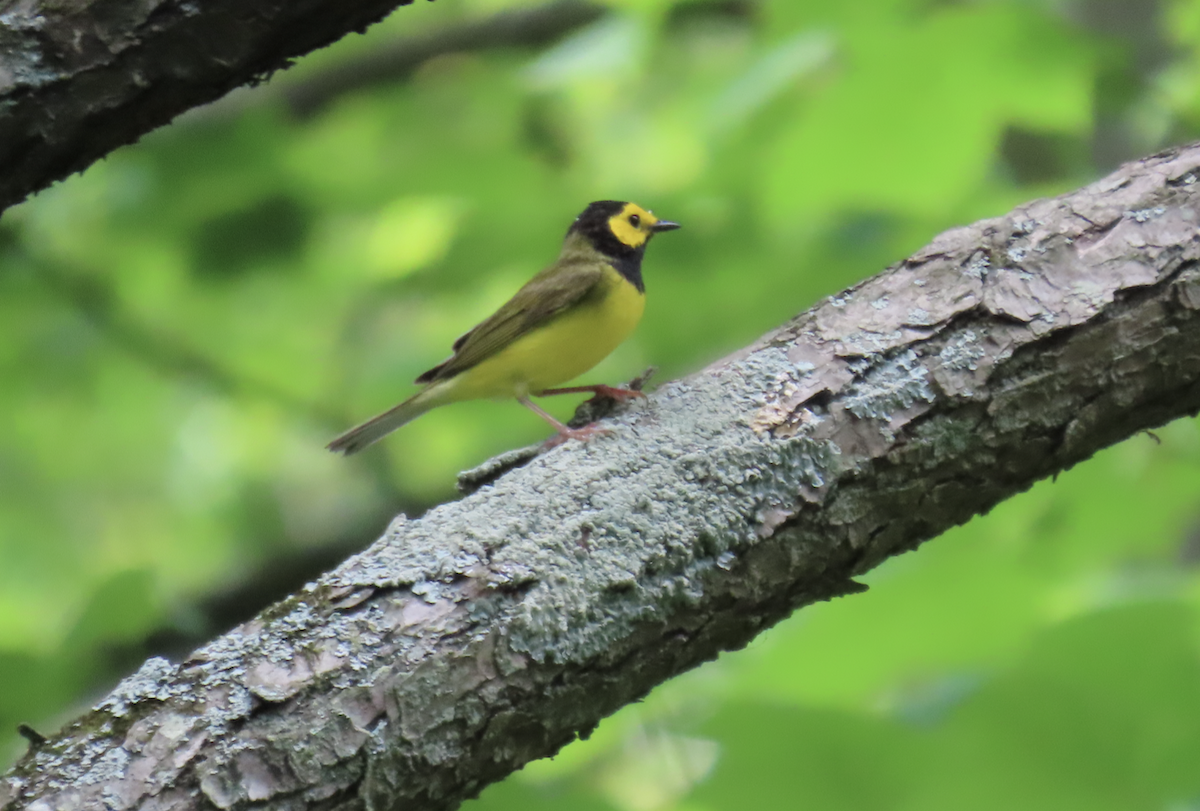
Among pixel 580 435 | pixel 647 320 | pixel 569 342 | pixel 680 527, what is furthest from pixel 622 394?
pixel 647 320

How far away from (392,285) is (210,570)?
13.1 feet

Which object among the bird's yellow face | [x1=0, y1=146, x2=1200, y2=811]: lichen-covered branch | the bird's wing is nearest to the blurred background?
the bird's yellow face

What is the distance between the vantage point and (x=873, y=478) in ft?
9.21

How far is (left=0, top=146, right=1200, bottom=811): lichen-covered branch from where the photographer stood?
92.3 inches

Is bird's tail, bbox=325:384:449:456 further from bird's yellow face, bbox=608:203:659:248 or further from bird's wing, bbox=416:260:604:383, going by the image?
bird's yellow face, bbox=608:203:659:248

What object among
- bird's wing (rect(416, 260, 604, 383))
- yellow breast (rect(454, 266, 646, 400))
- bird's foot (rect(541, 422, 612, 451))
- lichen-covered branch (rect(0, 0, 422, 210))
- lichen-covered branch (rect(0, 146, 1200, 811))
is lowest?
lichen-covered branch (rect(0, 146, 1200, 811))

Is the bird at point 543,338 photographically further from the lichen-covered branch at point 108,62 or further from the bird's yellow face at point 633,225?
the lichen-covered branch at point 108,62

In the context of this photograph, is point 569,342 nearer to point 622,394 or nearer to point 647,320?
point 647,320

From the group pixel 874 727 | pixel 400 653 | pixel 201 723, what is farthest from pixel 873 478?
pixel 201 723

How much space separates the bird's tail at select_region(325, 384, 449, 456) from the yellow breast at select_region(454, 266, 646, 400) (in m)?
0.24

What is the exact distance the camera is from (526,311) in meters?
5.01

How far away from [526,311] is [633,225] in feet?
3.27

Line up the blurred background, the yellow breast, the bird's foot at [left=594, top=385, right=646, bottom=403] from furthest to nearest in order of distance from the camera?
the yellow breast < the blurred background < the bird's foot at [left=594, top=385, right=646, bottom=403]

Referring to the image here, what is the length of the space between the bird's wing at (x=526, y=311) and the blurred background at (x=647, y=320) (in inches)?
37.8
